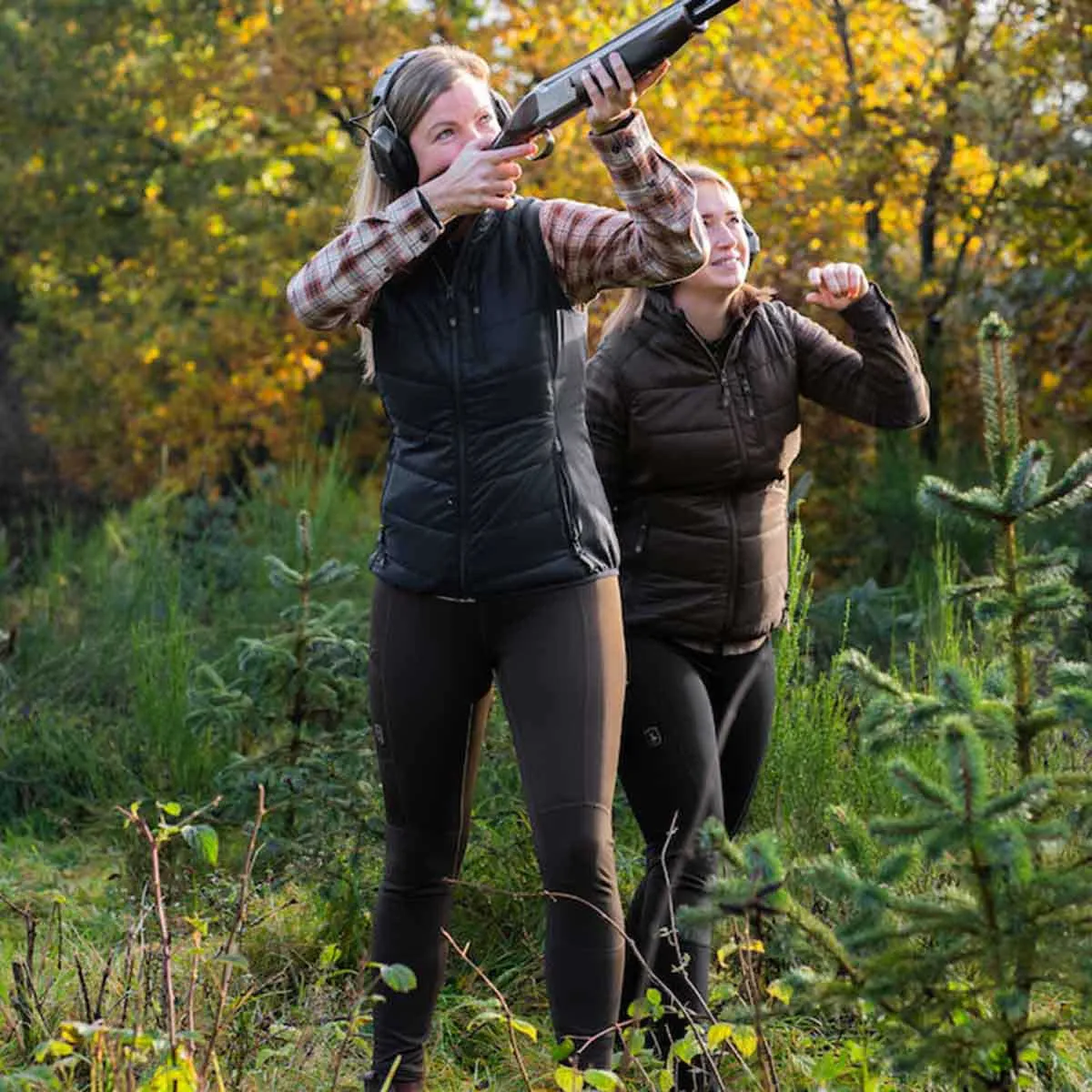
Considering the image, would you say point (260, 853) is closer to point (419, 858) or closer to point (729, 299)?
point (419, 858)

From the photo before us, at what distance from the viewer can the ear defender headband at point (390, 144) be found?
10.6 feet

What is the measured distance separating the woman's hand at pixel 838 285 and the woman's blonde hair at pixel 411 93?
76 cm

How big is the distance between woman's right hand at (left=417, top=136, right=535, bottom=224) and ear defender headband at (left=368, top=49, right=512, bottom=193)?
198 millimetres

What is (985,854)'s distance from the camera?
223 centimetres

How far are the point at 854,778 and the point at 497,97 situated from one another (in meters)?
1.93

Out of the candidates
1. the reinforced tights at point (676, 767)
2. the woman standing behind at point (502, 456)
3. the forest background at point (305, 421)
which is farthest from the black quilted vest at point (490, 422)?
the forest background at point (305, 421)

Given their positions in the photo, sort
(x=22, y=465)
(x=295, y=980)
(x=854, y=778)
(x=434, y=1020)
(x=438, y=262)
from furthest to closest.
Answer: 1. (x=22, y=465)
2. (x=854, y=778)
3. (x=295, y=980)
4. (x=434, y=1020)
5. (x=438, y=262)

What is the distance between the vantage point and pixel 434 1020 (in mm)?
3830

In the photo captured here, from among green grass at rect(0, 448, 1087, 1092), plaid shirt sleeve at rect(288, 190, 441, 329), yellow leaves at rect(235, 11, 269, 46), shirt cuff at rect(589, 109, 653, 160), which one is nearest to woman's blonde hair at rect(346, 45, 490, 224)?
plaid shirt sleeve at rect(288, 190, 441, 329)

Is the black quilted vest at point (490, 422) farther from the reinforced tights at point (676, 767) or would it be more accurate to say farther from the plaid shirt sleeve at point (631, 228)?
the reinforced tights at point (676, 767)

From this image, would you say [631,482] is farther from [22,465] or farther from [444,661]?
[22,465]

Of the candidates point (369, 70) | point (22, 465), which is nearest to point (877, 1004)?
point (369, 70)

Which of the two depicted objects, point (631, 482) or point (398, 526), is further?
point (631, 482)

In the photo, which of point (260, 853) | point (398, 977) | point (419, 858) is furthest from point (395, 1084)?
point (260, 853)
